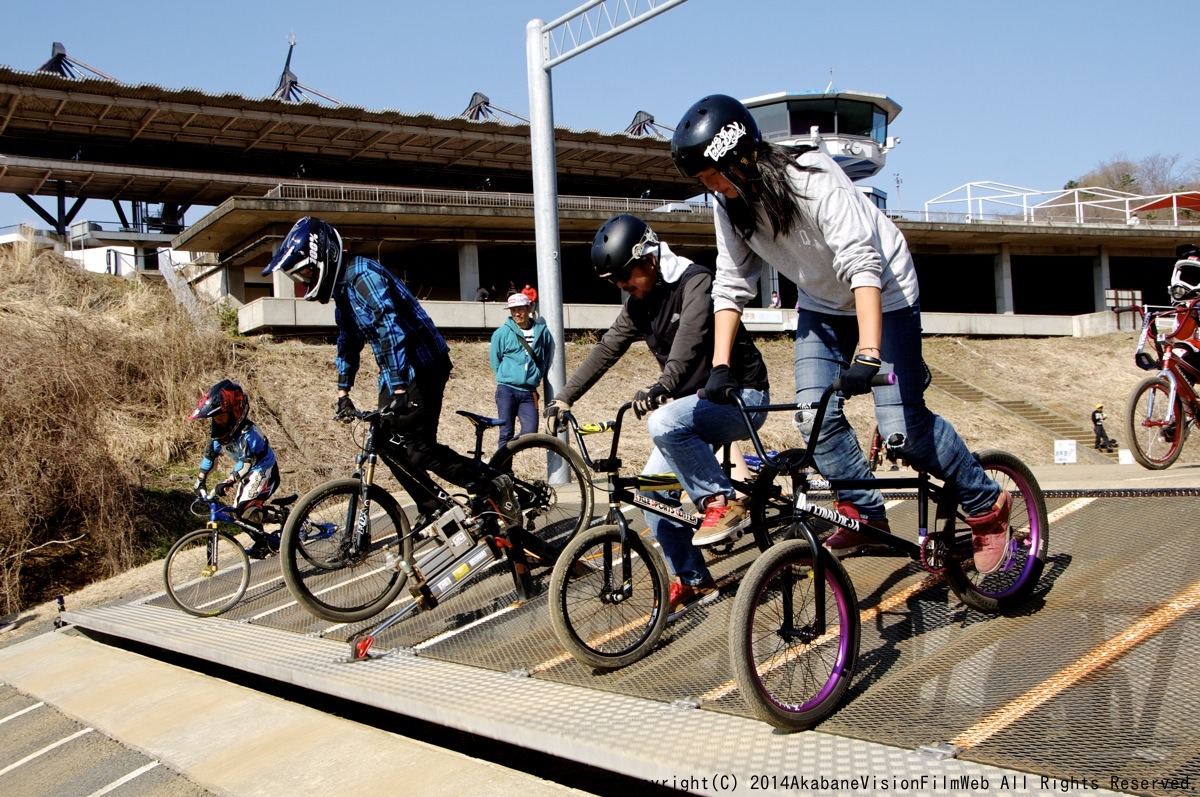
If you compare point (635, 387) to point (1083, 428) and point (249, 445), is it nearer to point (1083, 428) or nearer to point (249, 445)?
point (1083, 428)

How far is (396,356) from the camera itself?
5.81m

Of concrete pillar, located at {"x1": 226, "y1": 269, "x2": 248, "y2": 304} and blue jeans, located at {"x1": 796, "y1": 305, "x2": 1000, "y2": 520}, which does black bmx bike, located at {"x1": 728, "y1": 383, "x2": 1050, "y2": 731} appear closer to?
blue jeans, located at {"x1": 796, "y1": 305, "x2": 1000, "y2": 520}

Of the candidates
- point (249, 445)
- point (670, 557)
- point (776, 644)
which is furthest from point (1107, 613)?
point (249, 445)

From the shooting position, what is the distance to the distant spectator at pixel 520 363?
995cm

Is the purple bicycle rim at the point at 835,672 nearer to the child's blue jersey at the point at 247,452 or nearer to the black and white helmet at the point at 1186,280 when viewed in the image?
the child's blue jersey at the point at 247,452

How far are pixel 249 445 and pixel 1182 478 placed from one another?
789cm

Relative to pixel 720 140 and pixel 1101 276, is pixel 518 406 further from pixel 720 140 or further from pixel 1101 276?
pixel 1101 276

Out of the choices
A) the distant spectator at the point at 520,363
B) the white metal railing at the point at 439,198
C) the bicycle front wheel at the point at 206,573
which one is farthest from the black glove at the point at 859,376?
the white metal railing at the point at 439,198

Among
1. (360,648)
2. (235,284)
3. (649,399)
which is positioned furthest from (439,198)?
(649,399)

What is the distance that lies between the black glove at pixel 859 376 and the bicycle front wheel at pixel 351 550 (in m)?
3.28

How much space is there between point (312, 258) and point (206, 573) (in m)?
3.39

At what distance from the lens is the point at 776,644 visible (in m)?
3.41

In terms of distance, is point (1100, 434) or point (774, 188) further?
point (1100, 434)

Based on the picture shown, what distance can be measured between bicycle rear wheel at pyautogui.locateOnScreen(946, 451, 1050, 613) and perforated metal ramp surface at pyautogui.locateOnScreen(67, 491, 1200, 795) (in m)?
0.10
